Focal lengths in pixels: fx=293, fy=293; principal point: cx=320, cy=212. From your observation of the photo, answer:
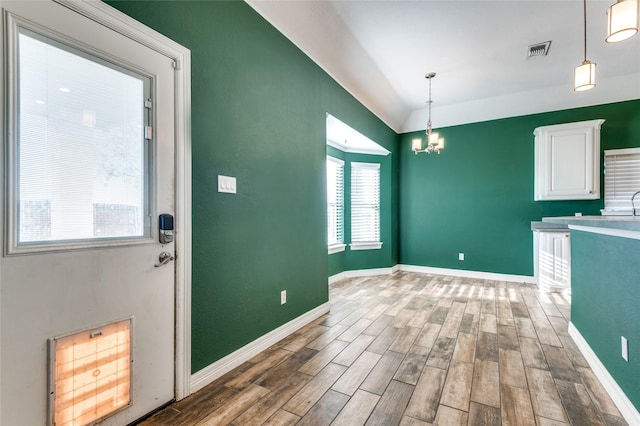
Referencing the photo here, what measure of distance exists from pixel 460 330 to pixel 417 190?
11.6ft

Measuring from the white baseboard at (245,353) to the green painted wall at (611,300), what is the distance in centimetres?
235

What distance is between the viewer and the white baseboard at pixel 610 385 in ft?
5.22

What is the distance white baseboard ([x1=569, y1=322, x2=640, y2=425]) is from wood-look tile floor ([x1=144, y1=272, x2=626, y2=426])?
0.14 feet

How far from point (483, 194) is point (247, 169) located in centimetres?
471

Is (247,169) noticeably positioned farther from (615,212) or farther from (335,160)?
(615,212)

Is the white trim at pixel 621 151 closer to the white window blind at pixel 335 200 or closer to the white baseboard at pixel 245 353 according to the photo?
the white window blind at pixel 335 200

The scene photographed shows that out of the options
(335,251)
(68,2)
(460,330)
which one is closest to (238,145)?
(68,2)

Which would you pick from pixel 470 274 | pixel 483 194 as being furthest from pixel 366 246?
pixel 483 194

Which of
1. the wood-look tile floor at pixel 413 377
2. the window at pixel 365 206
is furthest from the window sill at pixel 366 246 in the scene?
the wood-look tile floor at pixel 413 377

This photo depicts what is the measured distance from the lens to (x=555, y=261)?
4406 mm

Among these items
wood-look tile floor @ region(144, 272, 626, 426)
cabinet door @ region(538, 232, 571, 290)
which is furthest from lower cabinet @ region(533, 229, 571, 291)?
wood-look tile floor @ region(144, 272, 626, 426)

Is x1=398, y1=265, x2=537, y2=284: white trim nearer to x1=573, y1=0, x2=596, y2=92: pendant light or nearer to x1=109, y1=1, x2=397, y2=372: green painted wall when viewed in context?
x1=109, y1=1, x2=397, y2=372: green painted wall

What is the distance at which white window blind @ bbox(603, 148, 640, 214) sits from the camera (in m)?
4.39

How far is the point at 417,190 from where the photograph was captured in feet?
19.8
